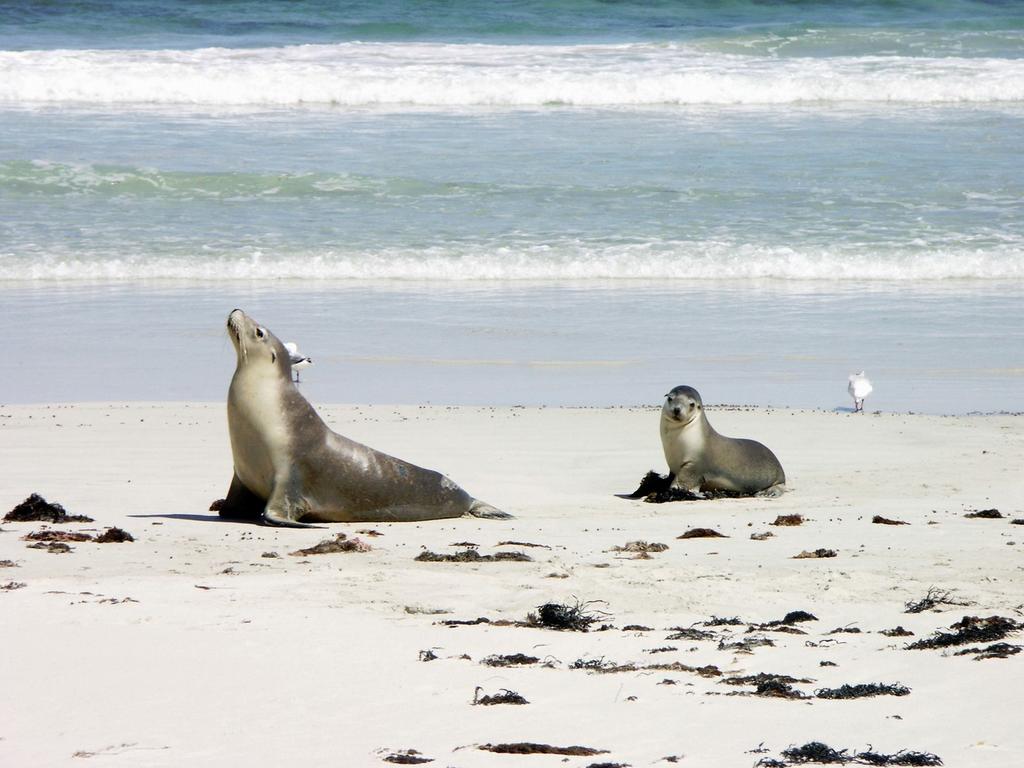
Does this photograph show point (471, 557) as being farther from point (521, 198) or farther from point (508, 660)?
point (521, 198)

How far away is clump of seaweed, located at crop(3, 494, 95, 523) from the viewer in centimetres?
664

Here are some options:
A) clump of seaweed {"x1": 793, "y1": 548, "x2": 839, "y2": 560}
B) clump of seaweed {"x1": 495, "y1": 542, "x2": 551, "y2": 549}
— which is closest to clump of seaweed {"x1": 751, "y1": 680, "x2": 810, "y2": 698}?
clump of seaweed {"x1": 793, "y1": 548, "x2": 839, "y2": 560}

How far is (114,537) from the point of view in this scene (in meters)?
6.26

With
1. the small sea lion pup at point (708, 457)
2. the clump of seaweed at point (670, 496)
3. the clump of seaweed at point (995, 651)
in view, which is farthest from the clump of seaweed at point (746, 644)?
the small sea lion pup at point (708, 457)

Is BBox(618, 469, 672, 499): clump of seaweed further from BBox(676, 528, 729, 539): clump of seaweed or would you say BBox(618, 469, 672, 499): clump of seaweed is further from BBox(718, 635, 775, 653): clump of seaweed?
BBox(718, 635, 775, 653): clump of seaweed

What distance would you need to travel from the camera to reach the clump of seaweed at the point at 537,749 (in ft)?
11.9

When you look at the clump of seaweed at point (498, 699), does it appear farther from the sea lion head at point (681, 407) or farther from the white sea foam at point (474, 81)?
the white sea foam at point (474, 81)

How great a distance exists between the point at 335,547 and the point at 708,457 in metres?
2.91

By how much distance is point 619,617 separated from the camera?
17.1 ft

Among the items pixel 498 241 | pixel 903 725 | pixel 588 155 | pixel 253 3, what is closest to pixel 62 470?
pixel 903 725

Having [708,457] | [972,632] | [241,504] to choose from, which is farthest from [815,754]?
[708,457]

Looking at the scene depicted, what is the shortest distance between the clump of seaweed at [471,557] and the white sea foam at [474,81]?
1978 centimetres

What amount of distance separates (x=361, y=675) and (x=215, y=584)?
50.8 inches

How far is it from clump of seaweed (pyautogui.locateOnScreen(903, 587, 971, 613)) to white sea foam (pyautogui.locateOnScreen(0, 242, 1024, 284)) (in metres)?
10.2
